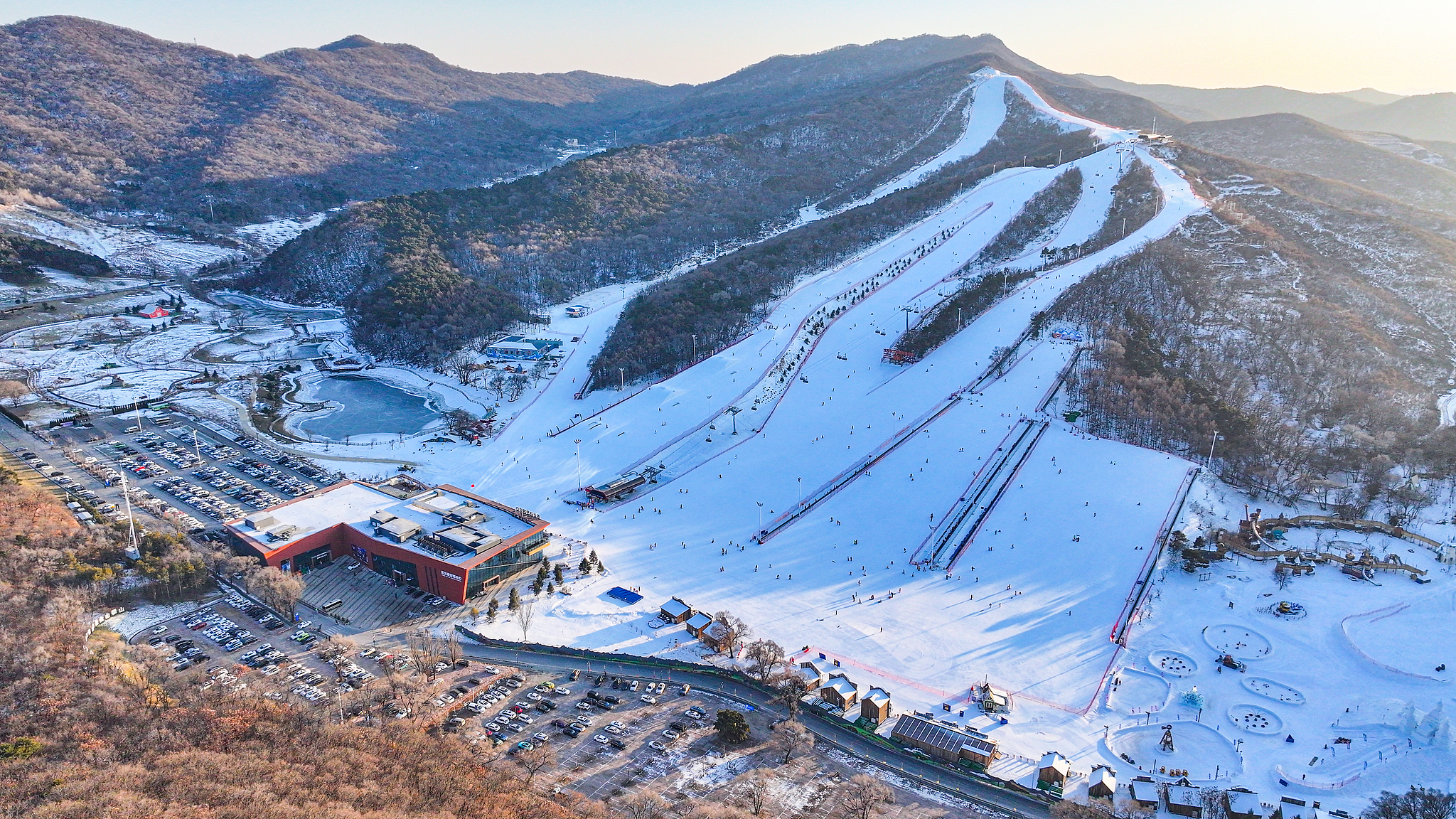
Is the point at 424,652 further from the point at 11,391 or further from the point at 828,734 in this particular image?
the point at 11,391

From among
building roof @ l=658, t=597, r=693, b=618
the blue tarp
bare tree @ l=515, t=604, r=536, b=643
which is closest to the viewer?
bare tree @ l=515, t=604, r=536, b=643

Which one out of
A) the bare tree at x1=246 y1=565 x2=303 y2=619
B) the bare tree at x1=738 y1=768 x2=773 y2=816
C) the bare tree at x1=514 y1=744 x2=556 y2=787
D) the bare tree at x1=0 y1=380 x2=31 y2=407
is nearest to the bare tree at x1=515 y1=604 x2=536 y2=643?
the bare tree at x1=514 y1=744 x2=556 y2=787

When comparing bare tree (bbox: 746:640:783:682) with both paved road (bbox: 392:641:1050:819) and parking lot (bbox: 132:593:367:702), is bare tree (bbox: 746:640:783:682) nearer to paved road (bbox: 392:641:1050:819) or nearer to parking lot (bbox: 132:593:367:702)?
paved road (bbox: 392:641:1050:819)

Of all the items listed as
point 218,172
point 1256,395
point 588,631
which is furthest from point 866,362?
point 218,172

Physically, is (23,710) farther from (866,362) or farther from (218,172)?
(218,172)

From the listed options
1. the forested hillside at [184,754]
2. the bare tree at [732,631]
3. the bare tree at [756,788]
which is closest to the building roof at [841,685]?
the bare tree at [732,631]

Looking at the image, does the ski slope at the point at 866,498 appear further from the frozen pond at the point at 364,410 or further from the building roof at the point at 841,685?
the frozen pond at the point at 364,410
